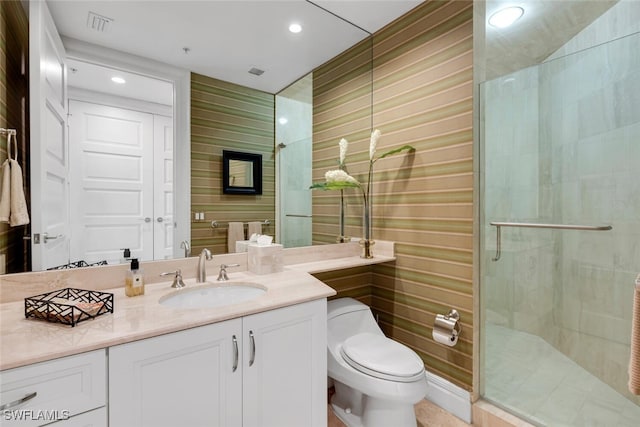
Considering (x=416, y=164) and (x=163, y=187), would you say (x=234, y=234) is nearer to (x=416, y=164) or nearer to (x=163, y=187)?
(x=163, y=187)

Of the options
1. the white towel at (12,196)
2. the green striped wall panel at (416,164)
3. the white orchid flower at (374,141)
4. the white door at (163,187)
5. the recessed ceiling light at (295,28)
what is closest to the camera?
the white towel at (12,196)

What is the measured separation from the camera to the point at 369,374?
1434 millimetres

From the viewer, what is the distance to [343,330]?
1.83m

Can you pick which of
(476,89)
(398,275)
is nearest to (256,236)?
(398,275)

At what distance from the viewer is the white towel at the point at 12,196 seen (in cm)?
111

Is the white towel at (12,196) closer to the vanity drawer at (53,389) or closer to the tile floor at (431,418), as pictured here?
the vanity drawer at (53,389)

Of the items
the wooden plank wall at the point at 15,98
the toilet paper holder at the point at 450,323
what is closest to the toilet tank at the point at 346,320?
the toilet paper holder at the point at 450,323

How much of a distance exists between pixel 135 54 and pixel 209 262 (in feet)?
3.62

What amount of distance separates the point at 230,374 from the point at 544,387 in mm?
1784

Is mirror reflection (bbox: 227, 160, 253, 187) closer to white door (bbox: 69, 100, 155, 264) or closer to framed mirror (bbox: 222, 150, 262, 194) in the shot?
framed mirror (bbox: 222, 150, 262, 194)

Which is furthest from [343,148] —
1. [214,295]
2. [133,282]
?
[133,282]

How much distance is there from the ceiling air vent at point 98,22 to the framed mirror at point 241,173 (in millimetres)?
753

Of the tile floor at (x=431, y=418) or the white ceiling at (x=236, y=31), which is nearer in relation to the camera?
the white ceiling at (x=236, y=31)

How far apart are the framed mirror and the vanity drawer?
1058mm
